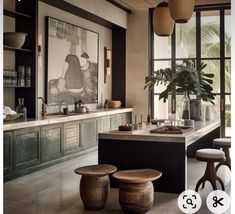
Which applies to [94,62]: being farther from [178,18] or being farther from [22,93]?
[178,18]

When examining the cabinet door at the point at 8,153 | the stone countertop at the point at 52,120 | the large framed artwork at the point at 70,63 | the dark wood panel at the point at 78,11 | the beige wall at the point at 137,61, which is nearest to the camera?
the cabinet door at the point at 8,153

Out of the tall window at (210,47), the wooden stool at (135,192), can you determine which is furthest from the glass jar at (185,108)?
the tall window at (210,47)

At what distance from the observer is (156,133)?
15.4ft

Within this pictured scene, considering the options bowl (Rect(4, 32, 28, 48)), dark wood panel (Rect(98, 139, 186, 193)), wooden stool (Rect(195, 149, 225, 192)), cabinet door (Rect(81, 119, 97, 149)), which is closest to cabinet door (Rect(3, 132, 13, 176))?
dark wood panel (Rect(98, 139, 186, 193))

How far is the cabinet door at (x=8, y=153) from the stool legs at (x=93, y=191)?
1623 mm

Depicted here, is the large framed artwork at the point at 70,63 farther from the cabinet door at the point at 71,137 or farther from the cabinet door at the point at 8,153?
the cabinet door at the point at 8,153

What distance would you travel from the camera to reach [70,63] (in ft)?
25.5

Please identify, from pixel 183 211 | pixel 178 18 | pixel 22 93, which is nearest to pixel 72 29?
pixel 22 93

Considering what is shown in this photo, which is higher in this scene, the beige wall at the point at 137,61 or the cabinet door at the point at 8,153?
the beige wall at the point at 137,61

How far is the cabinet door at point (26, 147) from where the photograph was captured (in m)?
5.31

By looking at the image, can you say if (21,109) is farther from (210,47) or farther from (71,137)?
(210,47)

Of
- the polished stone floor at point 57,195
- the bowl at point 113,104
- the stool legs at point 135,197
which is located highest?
the bowl at point 113,104

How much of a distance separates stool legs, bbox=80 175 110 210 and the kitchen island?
81cm

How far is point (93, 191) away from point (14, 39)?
296 cm
